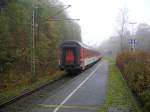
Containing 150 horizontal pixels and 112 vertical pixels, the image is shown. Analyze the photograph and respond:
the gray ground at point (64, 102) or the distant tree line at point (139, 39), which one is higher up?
the distant tree line at point (139, 39)

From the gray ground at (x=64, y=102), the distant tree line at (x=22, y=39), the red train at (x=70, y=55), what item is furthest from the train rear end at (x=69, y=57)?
the gray ground at (x=64, y=102)

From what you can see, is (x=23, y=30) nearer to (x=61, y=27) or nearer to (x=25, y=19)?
(x=25, y=19)

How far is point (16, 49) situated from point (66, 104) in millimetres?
14735

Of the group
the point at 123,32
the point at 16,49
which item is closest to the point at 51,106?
the point at 16,49

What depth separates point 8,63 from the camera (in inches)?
970

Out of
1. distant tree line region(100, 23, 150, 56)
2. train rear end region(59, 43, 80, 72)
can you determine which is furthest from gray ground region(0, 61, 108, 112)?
train rear end region(59, 43, 80, 72)

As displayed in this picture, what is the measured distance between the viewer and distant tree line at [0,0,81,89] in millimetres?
24203

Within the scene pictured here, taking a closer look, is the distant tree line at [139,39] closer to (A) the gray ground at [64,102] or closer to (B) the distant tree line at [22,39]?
(B) the distant tree line at [22,39]

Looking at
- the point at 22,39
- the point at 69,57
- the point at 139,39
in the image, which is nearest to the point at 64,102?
the point at 22,39

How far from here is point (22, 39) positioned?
30.1m

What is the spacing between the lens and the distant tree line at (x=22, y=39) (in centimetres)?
2420

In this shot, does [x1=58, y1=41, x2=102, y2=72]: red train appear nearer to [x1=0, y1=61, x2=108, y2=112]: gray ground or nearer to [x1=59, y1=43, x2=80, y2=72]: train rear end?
[x1=59, y1=43, x2=80, y2=72]: train rear end

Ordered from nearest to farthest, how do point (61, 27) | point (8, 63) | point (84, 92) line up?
point (84, 92) < point (8, 63) < point (61, 27)

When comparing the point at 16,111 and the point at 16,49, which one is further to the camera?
the point at 16,49
